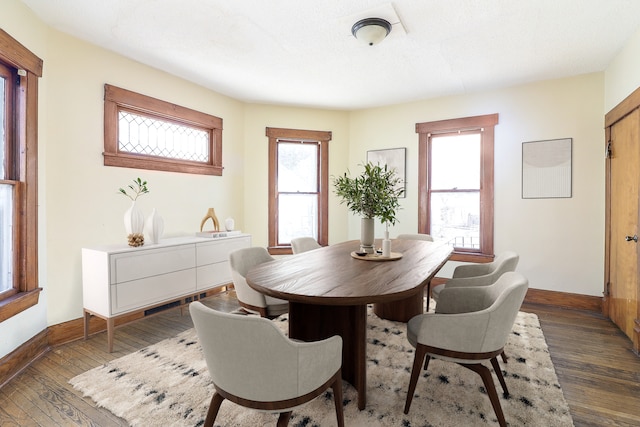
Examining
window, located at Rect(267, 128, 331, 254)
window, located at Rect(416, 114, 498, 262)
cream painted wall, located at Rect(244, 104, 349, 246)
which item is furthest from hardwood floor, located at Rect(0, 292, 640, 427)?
window, located at Rect(267, 128, 331, 254)

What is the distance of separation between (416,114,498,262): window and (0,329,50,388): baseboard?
434 cm

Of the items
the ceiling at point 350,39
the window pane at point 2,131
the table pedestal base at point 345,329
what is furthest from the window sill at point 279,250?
the window pane at point 2,131

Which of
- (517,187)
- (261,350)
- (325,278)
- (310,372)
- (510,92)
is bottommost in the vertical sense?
(310,372)

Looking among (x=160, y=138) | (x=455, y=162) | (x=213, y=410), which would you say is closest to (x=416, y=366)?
(x=213, y=410)

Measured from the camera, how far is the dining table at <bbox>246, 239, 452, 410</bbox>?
4.99ft

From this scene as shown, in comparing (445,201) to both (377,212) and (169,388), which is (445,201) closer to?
(377,212)

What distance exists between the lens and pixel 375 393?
2.00 metres

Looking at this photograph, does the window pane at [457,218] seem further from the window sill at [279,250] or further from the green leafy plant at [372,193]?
the green leafy plant at [372,193]

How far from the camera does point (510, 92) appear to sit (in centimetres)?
404

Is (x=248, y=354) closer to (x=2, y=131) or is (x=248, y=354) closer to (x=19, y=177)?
(x=19, y=177)

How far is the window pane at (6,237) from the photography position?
2.37 metres

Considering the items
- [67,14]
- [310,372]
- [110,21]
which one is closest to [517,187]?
[310,372]

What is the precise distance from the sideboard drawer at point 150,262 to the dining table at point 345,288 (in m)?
1.40

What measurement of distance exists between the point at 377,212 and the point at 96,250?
7.90 ft
